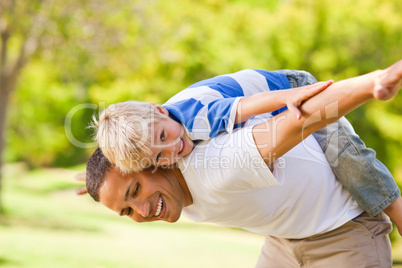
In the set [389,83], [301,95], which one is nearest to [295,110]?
Answer: [301,95]

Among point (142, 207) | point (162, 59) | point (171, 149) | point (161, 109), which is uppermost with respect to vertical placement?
point (161, 109)

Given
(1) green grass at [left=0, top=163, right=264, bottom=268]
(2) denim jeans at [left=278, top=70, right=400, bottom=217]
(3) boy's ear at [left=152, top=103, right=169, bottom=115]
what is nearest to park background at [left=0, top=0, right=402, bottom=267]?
(1) green grass at [left=0, top=163, right=264, bottom=268]

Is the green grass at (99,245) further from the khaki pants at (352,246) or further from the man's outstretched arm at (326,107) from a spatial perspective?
the man's outstretched arm at (326,107)

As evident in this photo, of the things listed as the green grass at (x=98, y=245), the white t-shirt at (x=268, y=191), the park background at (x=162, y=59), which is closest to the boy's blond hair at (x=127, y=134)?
A: the white t-shirt at (x=268, y=191)

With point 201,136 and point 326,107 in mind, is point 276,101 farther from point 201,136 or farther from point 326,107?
point 201,136

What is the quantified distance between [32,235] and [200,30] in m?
7.78

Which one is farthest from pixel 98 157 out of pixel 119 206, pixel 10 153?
pixel 10 153

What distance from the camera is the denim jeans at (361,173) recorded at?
8.99ft

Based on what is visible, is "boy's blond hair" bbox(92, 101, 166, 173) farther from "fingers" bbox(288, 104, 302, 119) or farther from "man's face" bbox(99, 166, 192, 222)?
"fingers" bbox(288, 104, 302, 119)

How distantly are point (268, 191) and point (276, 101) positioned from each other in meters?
0.59

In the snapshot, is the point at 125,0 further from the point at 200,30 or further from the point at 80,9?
the point at 200,30

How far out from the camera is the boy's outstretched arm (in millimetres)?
2078

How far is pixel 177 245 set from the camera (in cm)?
1075

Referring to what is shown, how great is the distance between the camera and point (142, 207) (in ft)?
9.11
